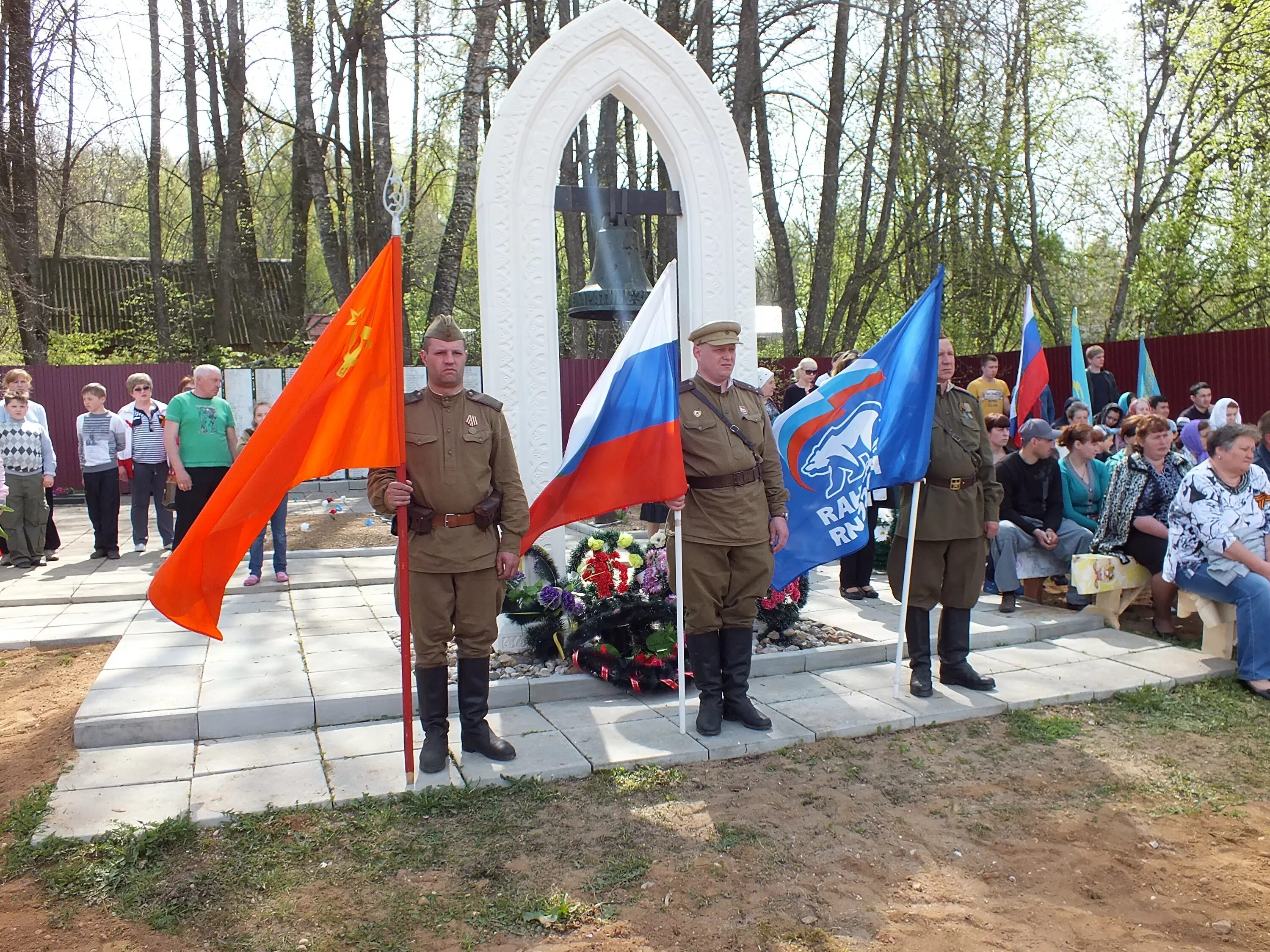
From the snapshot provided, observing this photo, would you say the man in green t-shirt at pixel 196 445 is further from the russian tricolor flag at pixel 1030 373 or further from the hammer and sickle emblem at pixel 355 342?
the russian tricolor flag at pixel 1030 373

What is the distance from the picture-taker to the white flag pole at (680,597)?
4613mm

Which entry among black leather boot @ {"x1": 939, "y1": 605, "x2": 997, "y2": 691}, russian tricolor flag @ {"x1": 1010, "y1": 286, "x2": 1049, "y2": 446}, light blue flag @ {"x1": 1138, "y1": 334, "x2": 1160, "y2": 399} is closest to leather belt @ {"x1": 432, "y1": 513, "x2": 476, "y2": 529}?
black leather boot @ {"x1": 939, "y1": 605, "x2": 997, "y2": 691}

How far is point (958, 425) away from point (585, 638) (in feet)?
8.08

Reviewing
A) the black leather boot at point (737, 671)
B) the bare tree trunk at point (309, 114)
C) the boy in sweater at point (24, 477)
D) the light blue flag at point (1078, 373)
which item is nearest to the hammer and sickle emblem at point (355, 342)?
the black leather boot at point (737, 671)

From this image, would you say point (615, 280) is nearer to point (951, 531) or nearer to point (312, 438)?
point (951, 531)

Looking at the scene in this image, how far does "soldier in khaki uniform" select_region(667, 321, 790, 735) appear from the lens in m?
4.73

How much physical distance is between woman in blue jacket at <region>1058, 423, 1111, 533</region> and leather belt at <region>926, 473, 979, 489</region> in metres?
2.82

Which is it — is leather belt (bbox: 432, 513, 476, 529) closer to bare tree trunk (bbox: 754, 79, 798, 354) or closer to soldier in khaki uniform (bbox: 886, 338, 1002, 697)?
soldier in khaki uniform (bbox: 886, 338, 1002, 697)

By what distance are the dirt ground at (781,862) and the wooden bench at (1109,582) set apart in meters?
2.30

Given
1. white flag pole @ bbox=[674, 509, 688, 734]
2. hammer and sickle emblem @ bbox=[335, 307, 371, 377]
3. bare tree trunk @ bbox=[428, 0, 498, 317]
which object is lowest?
white flag pole @ bbox=[674, 509, 688, 734]

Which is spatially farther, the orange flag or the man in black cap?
the man in black cap

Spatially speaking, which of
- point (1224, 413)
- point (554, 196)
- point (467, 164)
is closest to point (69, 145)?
point (467, 164)

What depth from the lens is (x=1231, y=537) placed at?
5.86 m

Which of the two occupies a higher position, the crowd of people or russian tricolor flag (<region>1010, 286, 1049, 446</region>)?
russian tricolor flag (<region>1010, 286, 1049, 446</region>)
